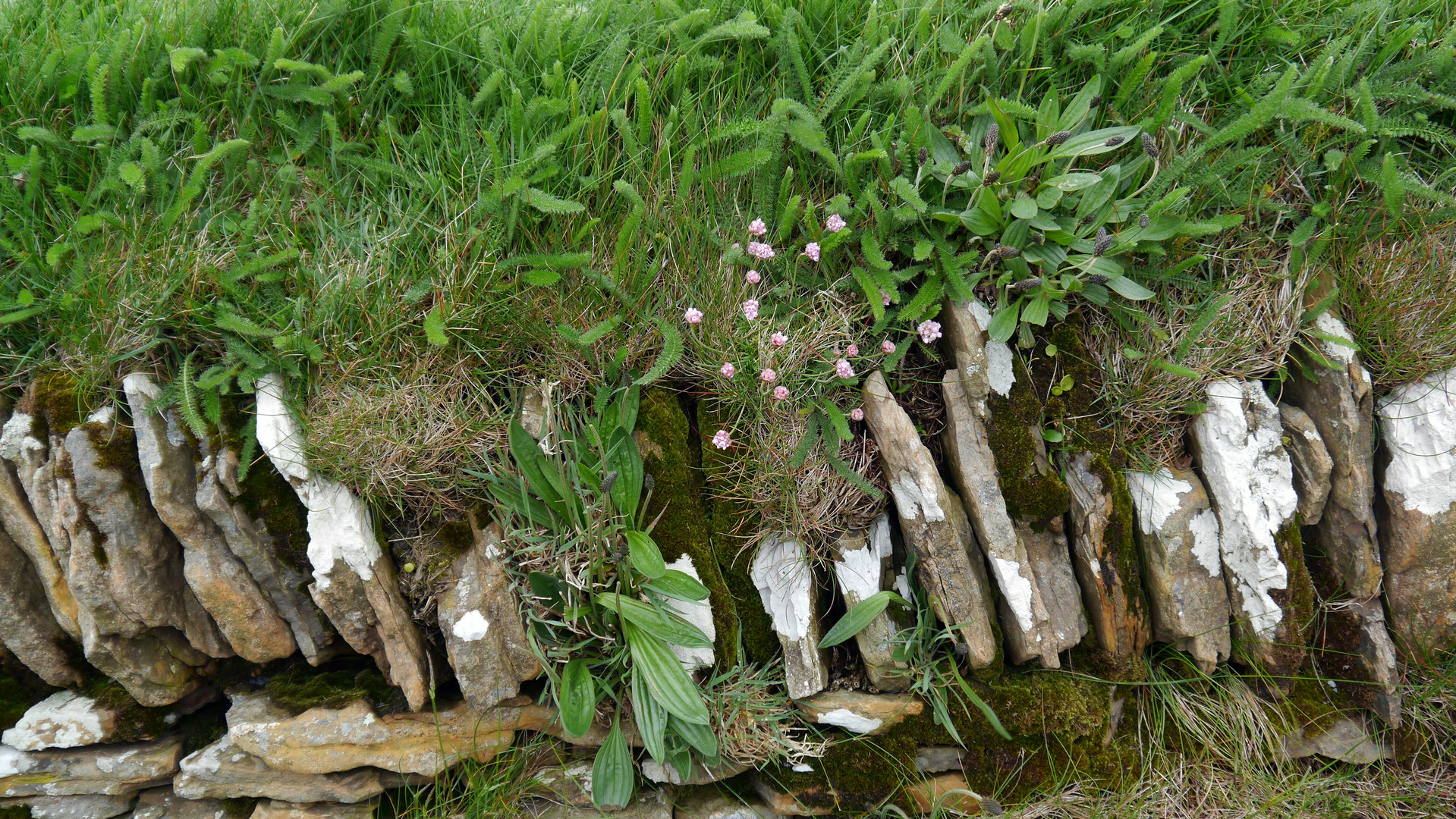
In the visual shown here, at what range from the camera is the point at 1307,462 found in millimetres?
3201

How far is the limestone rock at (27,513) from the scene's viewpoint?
2816mm

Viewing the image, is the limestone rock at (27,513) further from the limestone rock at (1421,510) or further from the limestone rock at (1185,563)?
the limestone rock at (1421,510)

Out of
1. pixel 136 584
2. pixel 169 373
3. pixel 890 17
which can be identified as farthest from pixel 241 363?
pixel 890 17

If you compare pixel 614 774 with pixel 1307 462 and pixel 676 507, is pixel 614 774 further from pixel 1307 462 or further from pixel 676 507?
pixel 1307 462

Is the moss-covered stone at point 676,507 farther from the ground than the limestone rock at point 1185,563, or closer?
farther from the ground

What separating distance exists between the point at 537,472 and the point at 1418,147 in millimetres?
3967

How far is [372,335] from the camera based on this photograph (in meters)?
2.88

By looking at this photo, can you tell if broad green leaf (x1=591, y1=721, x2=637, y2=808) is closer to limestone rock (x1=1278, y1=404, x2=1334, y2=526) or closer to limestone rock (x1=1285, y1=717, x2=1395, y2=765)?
limestone rock (x1=1285, y1=717, x2=1395, y2=765)

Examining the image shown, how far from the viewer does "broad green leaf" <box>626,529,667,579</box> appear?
8.85 ft

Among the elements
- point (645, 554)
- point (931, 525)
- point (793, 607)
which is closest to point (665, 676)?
point (645, 554)

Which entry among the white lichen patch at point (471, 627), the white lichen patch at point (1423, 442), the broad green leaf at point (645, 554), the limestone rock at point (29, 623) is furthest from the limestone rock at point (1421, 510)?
the limestone rock at point (29, 623)

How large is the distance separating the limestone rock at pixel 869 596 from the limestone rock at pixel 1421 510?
2.17 m

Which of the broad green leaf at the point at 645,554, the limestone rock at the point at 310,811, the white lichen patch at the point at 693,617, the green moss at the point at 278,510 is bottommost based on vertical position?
the limestone rock at the point at 310,811

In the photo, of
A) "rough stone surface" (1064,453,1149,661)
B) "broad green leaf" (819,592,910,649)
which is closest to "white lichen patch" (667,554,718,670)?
"broad green leaf" (819,592,910,649)
